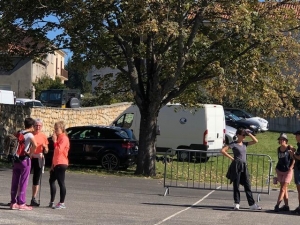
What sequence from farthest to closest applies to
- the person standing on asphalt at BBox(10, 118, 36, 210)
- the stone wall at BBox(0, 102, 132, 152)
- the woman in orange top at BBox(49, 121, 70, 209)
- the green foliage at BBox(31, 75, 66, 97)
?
the green foliage at BBox(31, 75, 66, 97) < the stone wall at BBox(0, 102, 132, 152) < the woman in orange top at BBox(49, 121, 70, 209) < the person standing on asphalt at BBox(10, 118, 36, 210)

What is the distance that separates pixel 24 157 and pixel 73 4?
7.51m

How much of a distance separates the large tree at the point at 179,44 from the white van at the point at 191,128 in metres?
4.59

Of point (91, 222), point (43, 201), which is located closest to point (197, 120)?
point (43, 201)

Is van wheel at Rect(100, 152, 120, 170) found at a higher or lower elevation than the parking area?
higher

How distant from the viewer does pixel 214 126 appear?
1053 inches

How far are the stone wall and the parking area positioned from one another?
5782mm

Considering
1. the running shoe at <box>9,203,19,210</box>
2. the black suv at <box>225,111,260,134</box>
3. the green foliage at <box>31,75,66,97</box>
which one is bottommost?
the running shoe at <box>9,203,19,210</box>

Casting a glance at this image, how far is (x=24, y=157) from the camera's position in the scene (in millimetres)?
11922

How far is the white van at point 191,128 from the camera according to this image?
26.3 m

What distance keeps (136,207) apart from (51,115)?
1555 centimetres

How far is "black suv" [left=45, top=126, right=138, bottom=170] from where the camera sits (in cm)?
2227

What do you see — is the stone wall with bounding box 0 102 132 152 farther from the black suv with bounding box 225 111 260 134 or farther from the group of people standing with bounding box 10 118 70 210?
the group of people standing with bounding box 10 118 70 210

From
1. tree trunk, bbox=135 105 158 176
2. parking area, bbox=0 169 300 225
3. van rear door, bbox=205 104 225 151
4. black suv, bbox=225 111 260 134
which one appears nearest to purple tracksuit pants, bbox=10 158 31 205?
parking area, bbox=0 169 300 225

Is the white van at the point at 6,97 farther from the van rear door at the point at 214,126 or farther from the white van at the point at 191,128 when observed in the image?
the van rear door at the point at 214,126
